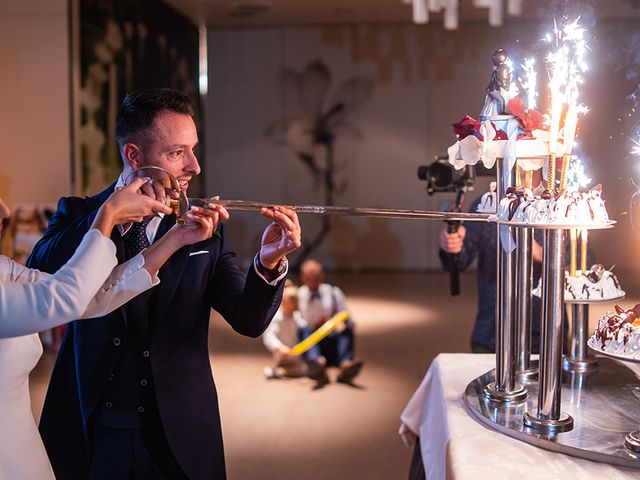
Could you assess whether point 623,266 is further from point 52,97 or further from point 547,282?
point 52,97

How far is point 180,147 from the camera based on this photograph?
1.57 m

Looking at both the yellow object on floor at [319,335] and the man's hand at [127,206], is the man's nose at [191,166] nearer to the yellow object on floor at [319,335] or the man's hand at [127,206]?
the man's hand at [127,206]

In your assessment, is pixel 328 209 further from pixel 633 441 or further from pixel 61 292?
pixel 633 441

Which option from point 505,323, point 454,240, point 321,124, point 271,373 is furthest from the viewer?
point 321,124

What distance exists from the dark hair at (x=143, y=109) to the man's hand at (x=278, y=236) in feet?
1.14

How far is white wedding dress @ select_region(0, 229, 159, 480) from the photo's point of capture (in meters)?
1.02

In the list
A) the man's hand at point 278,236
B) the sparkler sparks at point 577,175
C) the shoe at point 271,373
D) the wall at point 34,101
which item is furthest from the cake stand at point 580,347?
the wall at point 34,101

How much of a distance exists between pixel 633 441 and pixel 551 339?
223 mm

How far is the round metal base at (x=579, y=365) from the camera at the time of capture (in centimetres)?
187

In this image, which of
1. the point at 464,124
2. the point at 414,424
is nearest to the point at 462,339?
the point at 414,424

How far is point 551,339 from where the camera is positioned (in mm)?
1373

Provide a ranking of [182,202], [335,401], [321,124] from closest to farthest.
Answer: [182,202] → [335,401] → [321,124]

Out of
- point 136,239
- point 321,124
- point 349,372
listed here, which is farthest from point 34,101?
point 321,124

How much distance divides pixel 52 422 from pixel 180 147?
2.23 feet
